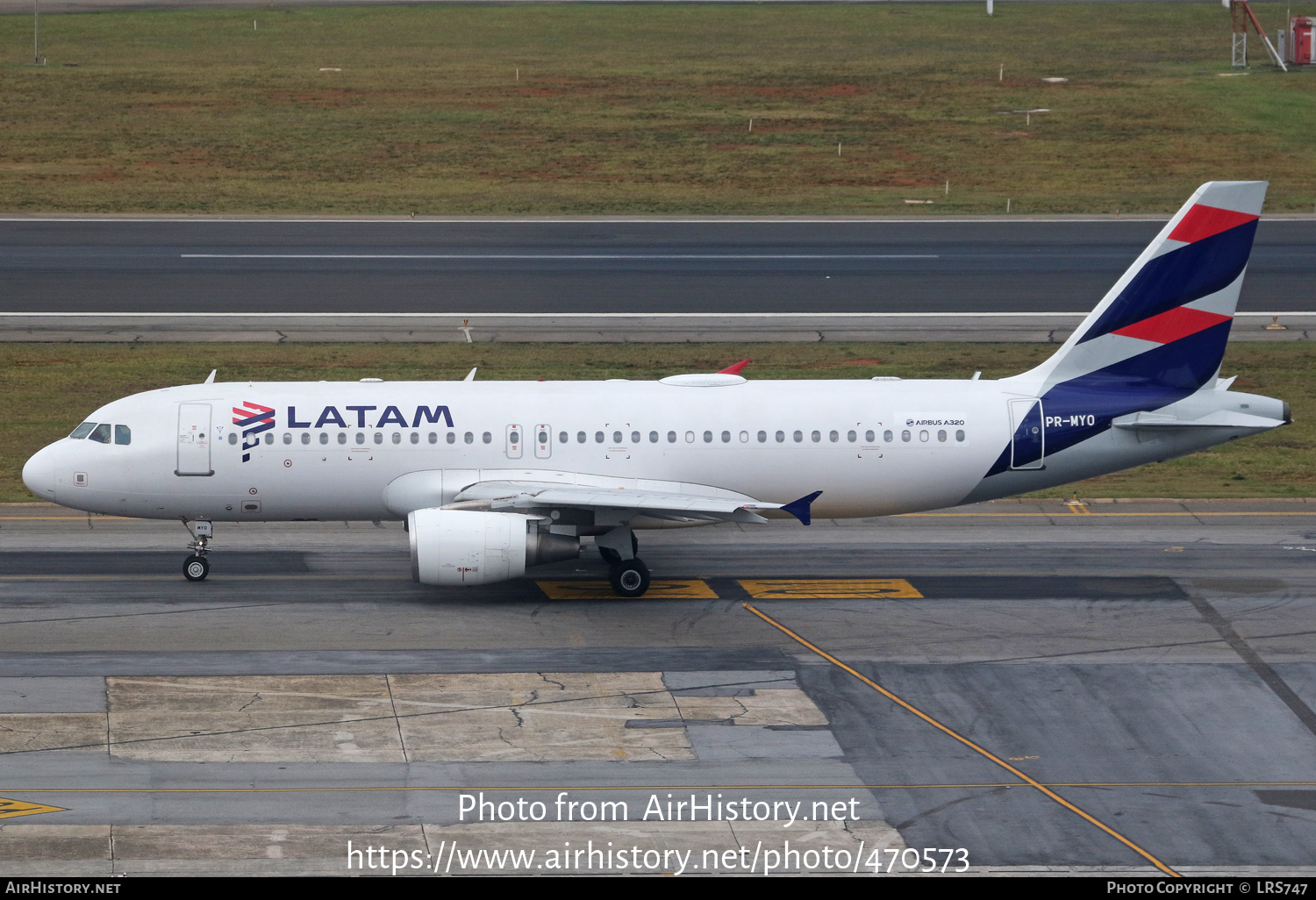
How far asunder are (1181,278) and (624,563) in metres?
12.4

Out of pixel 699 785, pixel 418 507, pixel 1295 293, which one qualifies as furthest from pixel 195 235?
pixel 699 785

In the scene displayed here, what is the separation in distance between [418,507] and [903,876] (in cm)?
1440

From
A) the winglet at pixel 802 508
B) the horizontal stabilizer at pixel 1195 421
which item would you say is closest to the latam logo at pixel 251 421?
the winglet at pixel 802 508

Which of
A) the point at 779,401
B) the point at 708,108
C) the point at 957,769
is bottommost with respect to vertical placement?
the point at 957,769

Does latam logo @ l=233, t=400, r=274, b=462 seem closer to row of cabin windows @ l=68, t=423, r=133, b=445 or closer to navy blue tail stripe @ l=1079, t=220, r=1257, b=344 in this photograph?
row of cabin windows @ l=68, t=423, r=133, b=445

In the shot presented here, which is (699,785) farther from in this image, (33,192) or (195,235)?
(33,192)

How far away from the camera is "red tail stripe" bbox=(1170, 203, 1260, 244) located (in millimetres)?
31344

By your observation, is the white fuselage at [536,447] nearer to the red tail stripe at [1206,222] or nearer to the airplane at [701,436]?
the airplane at [701,436]

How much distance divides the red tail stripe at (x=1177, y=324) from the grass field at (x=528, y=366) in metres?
8.26

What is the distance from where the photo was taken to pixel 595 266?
195ft

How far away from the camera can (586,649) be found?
91.7 feet

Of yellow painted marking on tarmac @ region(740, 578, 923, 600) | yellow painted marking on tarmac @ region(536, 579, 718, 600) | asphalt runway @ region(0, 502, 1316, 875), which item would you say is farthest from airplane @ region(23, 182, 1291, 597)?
asphalt runway @ region(0, 502, 1316, 875)

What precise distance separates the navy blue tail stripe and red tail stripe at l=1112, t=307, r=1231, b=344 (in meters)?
0.13

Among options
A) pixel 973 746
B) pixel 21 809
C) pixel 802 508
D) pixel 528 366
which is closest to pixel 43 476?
pixel 21 809
